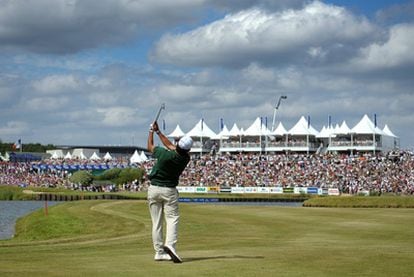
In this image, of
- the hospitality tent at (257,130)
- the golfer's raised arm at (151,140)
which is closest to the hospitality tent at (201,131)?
the hospitality tent at (257,130)

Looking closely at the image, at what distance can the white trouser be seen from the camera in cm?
1336

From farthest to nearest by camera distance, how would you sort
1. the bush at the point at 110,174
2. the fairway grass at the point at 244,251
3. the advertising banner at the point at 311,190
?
the bush at the point at 110,174 < the advertising banner at the point at 311,190 < the fairway grass at the point at 244,251

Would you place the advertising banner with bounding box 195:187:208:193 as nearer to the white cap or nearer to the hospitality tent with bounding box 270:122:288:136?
the hospitality tent with bounding box 270:122:288:136

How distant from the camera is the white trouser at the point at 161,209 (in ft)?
43.8

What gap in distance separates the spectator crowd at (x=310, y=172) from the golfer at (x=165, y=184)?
6846 cm

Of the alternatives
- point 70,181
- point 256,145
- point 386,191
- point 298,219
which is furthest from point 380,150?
point 298,219

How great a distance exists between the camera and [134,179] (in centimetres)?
10900

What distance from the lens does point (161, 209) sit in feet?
44.7

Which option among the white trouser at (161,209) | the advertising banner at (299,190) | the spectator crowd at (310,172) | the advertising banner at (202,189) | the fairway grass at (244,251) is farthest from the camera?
the advertising banner at (202,189)

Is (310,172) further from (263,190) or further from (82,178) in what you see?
(82,178)

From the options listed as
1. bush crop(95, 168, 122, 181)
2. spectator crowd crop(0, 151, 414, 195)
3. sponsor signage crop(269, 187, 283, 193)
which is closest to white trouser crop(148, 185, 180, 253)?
spectator crowd crop(0, 151, 414, 195)

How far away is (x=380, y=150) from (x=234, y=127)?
28.1 metres

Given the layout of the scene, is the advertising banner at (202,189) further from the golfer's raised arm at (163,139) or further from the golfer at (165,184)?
the golfer's raised arm at (163,139)

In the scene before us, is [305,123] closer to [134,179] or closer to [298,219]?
[134,179]
